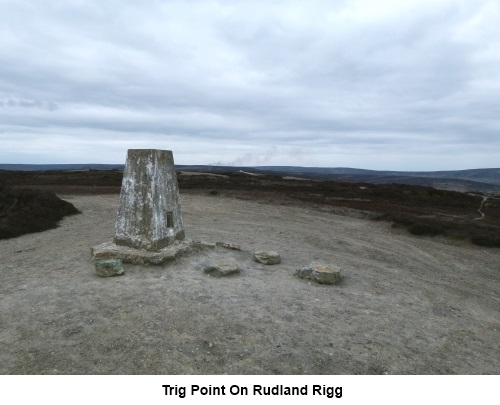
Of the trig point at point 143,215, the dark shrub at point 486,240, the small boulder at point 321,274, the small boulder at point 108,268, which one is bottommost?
the dark shrub at point 486,240

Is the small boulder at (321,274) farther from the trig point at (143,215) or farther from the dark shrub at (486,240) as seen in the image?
the dark shrub at (486,240)

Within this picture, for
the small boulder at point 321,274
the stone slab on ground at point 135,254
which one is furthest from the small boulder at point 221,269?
the small boulder at point 321,274

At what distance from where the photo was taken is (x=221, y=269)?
8078 millimetres

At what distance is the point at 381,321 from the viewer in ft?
21.1

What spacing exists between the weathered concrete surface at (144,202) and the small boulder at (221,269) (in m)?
1.47

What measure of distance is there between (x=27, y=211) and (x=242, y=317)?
12.7 m

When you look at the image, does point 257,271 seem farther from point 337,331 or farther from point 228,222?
point 228,222

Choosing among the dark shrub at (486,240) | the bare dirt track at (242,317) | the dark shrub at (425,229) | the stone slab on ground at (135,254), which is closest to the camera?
the bare dirt track at (242,317)

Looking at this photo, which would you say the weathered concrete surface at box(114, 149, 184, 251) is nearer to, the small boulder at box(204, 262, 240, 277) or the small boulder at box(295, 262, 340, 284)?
the small boulder at box(204, 262, 240, 277)

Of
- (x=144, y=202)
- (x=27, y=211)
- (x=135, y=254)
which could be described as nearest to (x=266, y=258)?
(x=135, y=254)

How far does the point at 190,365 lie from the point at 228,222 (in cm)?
1165

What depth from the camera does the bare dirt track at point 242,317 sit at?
490 centimetres

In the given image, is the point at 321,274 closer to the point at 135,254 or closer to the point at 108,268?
the point at 135,254

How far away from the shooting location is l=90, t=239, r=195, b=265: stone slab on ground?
832 cm
